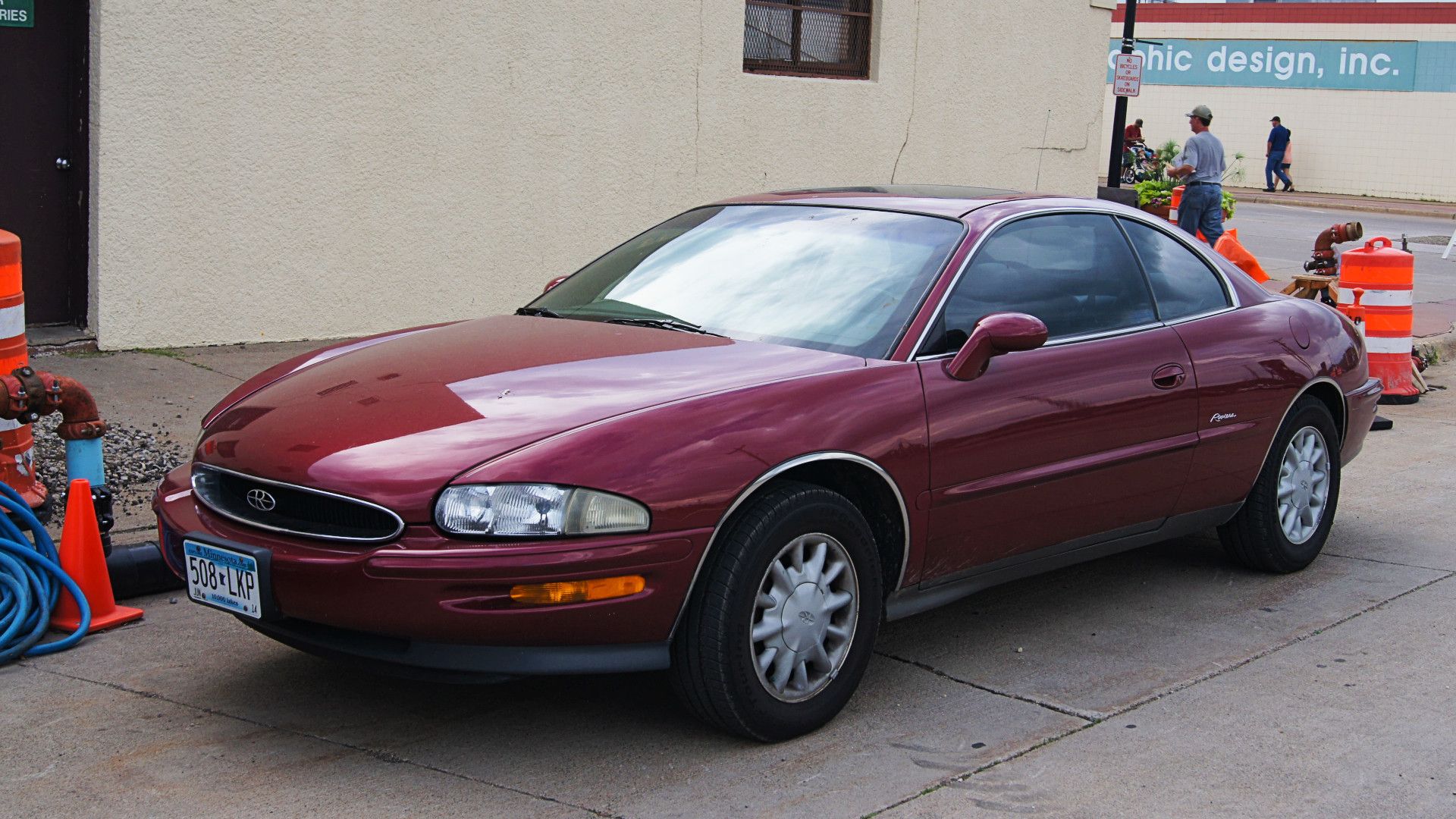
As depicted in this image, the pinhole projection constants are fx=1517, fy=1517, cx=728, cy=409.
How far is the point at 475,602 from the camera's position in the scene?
3625mm

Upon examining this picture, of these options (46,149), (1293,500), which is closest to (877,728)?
(1293,500)

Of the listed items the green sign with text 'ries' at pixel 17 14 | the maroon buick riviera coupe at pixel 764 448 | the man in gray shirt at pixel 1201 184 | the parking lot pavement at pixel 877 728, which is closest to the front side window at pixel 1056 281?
the maroon buick riviera coupe at pixel 764 448

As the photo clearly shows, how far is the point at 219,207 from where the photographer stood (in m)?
9.24

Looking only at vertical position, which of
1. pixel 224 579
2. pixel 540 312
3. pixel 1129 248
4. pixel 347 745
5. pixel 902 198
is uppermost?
pixel 902 198

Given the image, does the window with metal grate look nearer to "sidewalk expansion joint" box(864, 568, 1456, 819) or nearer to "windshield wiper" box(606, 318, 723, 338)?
"windshield wiper" box(606, 318, 723, 338)

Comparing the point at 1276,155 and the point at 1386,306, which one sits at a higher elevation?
the point at 1276,155

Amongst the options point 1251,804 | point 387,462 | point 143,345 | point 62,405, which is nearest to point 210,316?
point 143,345

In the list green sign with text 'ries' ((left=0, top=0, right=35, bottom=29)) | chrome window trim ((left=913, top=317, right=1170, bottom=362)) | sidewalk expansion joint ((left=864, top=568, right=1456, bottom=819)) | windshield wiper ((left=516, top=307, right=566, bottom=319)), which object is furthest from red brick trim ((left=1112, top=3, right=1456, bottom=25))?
windshield wiper ((left=516, top=307, right=566, bottom=319))

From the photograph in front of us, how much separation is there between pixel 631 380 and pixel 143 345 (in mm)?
5880

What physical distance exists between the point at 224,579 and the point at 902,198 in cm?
266

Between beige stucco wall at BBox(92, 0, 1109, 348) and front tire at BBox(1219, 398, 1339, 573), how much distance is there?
6.15 m

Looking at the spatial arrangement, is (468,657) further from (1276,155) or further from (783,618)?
(1276,155)

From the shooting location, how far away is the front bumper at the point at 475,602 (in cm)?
362

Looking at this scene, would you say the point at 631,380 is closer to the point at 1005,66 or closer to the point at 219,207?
the point at 219,207
